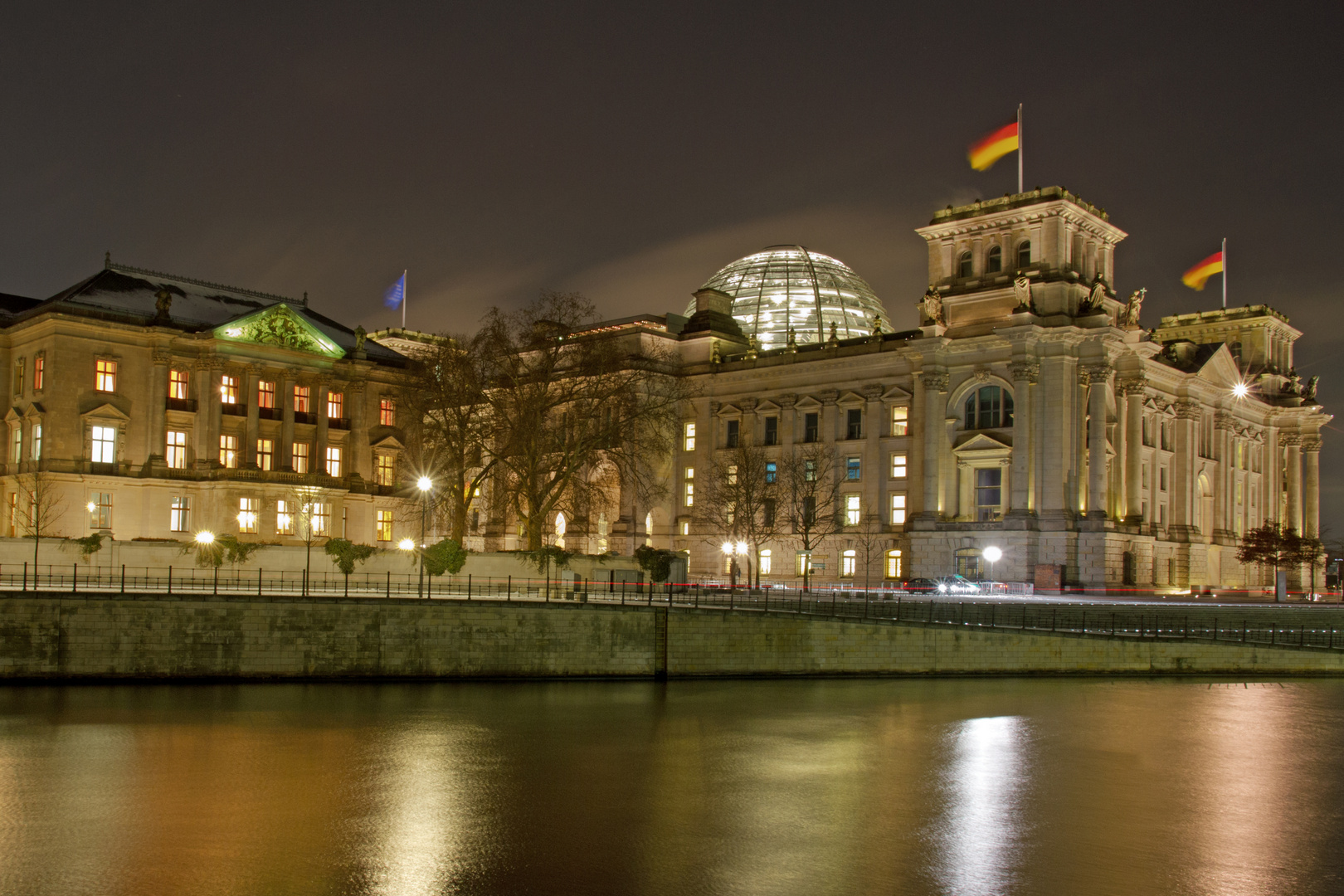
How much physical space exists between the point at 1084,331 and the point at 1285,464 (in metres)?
47.0

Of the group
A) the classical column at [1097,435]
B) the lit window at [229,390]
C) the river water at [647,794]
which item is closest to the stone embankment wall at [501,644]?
the river water at [647,794]

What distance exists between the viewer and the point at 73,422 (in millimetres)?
74000

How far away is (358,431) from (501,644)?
45953 mm

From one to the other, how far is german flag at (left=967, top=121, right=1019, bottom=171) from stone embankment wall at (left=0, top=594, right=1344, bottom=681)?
34.9m

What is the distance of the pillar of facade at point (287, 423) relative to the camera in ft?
268

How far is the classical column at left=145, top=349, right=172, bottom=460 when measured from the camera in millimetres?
76812

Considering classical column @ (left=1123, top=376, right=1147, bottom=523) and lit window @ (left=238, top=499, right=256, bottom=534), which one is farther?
classical column @ (left=1123, top=376, right=1147, bottom=523)

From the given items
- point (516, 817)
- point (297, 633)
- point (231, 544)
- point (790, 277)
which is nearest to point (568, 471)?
point (231, 544)

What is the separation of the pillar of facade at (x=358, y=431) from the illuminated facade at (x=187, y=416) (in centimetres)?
9

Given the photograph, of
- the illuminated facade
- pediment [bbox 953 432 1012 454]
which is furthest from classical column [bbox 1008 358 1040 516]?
the illuminated facade

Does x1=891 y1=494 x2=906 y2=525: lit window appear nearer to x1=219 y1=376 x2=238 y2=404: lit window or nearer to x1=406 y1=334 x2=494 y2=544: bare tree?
x1=406 y1=334 x2=494 y2=544: bare tree

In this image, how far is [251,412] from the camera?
80.3m

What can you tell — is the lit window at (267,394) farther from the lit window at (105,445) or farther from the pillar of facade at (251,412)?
the lit window at (105,445)

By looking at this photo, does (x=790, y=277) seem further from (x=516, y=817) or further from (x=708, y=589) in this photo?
(x=516, y=817)
